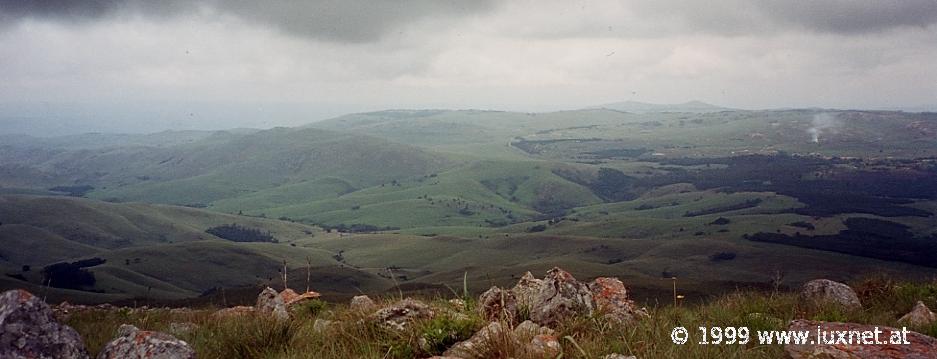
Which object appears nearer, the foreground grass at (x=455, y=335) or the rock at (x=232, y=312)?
the foreground grass at (x=455, y=335)

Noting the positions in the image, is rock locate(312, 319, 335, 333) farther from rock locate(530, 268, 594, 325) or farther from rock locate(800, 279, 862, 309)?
rock locate(800, 279, 862, 309)

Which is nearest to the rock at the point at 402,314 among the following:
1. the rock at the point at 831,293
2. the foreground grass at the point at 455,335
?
the foreground grass at the point at 455,335

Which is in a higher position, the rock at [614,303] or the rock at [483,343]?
the rock at [483,343]

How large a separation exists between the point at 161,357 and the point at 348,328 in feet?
7.75

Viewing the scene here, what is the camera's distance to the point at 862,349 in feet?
22.0

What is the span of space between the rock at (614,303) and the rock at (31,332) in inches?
274

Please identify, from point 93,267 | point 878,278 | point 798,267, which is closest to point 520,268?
point 798,267

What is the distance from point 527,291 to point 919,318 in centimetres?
628

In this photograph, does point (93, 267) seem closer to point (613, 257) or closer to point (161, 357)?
point (613, 257)

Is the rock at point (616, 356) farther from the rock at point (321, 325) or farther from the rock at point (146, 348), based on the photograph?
the rock at point (146, 348)

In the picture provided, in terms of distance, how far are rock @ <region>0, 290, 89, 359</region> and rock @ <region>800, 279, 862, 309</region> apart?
11863 millimetres

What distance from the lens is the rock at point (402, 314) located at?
808cm

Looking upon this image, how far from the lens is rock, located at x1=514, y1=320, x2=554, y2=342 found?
712 centimetres

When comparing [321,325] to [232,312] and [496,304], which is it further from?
[232,312]
